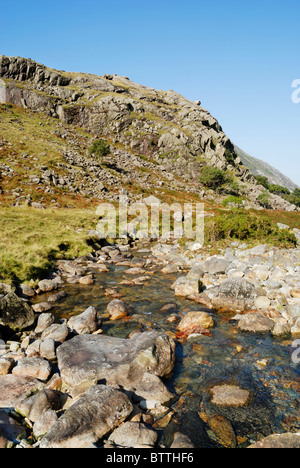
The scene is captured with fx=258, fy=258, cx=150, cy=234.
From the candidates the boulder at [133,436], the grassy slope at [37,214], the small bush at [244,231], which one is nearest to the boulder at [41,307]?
the grassy slope at [37,214]

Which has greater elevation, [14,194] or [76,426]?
[14,194]

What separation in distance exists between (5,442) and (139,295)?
9773 millimetres

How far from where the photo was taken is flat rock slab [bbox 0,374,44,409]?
6.27 m

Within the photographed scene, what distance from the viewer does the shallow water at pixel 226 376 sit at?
228 inches

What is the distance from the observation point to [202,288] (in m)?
14.3

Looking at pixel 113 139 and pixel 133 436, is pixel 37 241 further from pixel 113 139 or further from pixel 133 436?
pixel 113 139

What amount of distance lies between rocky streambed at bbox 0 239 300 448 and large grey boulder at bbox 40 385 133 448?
0.06ft

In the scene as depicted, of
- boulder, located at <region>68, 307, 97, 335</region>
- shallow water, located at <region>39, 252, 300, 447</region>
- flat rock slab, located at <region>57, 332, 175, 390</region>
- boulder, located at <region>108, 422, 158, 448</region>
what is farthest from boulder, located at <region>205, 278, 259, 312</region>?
boulder, located at <region>108, 422, 158, 448</region>

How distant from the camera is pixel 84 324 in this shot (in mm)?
10195

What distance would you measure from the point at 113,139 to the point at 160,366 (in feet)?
313

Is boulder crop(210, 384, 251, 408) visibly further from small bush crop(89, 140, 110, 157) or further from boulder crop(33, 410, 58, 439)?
small bush crop(89, 140, 110, 157)

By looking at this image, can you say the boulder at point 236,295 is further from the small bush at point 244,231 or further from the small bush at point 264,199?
the small bush at point 264,199
